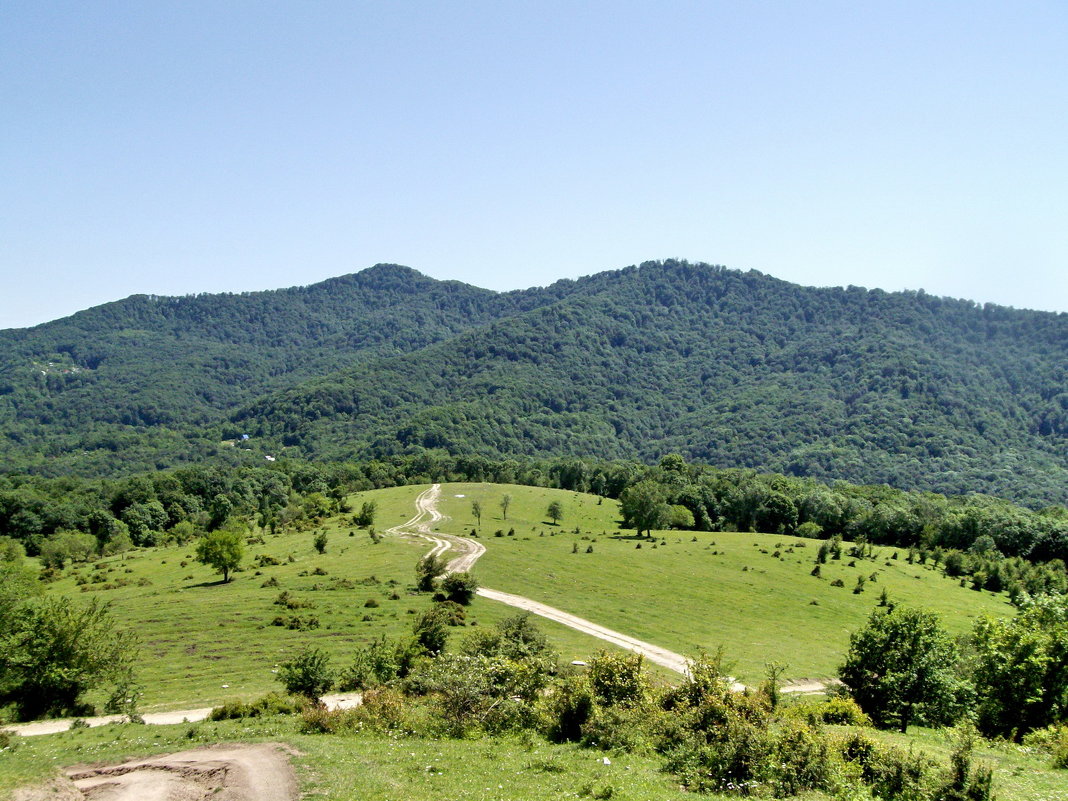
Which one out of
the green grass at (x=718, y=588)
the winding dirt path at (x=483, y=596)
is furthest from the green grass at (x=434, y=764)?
the green grass at (x=718, y=588)

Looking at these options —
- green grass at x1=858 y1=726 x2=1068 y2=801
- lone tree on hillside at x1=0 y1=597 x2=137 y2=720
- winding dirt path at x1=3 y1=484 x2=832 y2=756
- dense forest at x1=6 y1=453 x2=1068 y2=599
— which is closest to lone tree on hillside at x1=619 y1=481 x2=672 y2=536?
dense forest at x1=6 y1=453 x2=1068 y2=599

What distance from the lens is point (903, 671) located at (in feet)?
117

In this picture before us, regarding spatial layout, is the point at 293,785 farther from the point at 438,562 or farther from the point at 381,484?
the point at 381,484

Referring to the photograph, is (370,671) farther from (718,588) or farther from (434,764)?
(718,588)

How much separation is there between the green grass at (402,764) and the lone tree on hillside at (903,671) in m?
19.2

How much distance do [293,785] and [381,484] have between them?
16304 cm

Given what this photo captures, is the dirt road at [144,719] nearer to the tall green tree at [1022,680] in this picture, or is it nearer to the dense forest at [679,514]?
the tall green tree at [1022,680]

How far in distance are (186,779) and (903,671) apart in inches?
1374

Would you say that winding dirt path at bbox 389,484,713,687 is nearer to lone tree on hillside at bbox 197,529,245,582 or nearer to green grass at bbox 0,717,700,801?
green grass at bbox 0,717,700,801

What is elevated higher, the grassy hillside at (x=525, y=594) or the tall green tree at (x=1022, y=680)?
the tall green tree at (x=1022, y=680)

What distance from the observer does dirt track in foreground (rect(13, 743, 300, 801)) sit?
69.0 feet

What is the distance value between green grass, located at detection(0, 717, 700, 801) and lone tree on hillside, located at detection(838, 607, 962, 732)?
63.1 feet

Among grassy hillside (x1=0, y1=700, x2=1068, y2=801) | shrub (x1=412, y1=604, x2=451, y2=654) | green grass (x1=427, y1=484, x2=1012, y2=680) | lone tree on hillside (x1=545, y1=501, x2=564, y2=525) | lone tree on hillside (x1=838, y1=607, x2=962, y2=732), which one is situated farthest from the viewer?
lone tree on hillside (x1=545, y1=501, x2=564, y2=525)

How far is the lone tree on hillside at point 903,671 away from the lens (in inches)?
1378
